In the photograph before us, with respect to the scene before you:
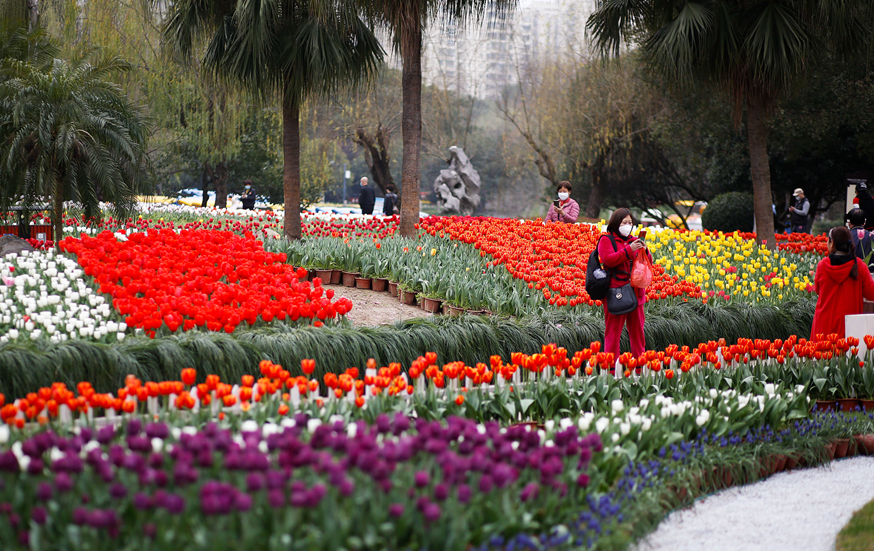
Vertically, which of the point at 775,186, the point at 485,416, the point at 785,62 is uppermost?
the point at 785,62

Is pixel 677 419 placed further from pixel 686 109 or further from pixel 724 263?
pixel 686 109

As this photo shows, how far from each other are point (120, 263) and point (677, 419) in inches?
218

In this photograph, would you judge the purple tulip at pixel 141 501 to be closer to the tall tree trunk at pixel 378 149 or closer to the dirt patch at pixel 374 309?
the dirt patch at pixel 374 309

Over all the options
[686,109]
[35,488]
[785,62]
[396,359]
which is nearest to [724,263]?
[785,62]

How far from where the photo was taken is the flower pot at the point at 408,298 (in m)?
9.53

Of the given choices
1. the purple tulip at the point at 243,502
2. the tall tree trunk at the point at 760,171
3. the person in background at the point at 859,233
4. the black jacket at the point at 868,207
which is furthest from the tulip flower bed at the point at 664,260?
the purple tulip at the point at 243,502

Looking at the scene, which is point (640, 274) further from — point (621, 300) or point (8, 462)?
point (8, 462)

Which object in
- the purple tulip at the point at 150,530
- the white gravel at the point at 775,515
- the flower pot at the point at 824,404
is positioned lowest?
the white gravel at the point at 775,515

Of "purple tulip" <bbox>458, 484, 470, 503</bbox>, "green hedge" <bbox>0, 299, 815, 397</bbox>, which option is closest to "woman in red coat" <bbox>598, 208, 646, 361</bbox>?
"green hedge" <bbox>0, 299, 815, 397</bbox>

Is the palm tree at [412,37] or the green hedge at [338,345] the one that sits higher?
the palm tree at [412,37]

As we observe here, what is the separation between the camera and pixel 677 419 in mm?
4211

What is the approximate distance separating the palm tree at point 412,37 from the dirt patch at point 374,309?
2537 mm

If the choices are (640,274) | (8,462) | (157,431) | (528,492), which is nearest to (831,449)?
(640,274)

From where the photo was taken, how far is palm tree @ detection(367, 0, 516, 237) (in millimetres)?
10883
